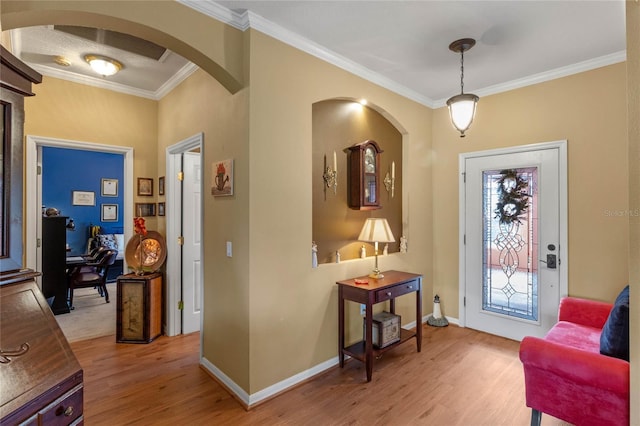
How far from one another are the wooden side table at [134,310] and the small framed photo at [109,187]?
4.16 meters

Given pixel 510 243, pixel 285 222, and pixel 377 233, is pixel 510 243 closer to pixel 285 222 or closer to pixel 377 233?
pixel 377 233

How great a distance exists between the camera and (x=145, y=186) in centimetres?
397

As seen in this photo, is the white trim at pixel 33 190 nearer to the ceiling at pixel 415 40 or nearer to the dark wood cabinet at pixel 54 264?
the ceiling at pixel 415 40

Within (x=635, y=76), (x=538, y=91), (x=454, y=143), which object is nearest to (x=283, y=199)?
(x=635, y=76)

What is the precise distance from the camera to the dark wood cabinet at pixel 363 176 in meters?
3.24

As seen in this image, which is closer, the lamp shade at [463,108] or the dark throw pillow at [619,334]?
the dark throw pillow at [619,334]

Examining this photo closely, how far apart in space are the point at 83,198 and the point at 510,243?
741cm

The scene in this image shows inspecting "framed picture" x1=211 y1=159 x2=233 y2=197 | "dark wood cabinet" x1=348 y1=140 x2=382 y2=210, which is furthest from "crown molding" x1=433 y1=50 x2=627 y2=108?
"framed picture" x1=211 y1=159 x2=233 y2=197

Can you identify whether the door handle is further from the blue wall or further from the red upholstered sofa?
the blue wall

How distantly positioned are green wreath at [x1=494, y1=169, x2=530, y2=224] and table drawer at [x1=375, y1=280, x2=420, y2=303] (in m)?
1.33

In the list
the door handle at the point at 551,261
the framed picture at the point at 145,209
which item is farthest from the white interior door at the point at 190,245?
the door handle at the point at 551,261

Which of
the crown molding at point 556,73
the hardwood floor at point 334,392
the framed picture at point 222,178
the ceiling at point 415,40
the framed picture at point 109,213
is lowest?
the hardwood floor at point 334,392

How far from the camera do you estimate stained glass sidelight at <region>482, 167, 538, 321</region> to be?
3.42 m

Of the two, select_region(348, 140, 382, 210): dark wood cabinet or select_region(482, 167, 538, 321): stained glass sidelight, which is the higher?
select_region(348, 140, 382, 210): dark wood cabinet
